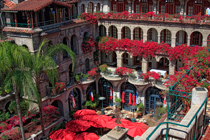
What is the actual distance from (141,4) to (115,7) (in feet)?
14.6

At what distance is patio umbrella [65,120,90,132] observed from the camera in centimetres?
3033

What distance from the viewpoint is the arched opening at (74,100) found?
1455 inches

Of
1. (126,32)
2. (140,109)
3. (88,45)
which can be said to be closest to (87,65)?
(88,45)

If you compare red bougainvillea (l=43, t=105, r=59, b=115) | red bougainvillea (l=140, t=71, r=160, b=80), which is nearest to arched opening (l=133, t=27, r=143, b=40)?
red bougainvillea (l=140, t=71, r=160, b=80)

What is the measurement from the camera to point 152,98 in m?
37.8

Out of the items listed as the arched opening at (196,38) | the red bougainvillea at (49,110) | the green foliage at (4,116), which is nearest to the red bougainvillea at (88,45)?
the red bougainvillea at (49,110)

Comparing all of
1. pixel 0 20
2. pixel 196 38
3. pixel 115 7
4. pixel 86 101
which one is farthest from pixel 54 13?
pixel 196 38

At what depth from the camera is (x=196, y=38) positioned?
34969 millimetres

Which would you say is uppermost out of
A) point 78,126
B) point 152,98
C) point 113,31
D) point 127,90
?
point 113,31

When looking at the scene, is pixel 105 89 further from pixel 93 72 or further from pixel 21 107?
pixel 21 107

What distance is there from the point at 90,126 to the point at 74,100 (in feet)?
19.8

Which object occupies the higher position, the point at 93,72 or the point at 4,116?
the point at 93,72

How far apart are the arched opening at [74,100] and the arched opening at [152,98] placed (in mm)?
10230

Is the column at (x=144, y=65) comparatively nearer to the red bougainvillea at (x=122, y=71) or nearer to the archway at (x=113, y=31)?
the red bougainvillea at (x=122, y=71)
